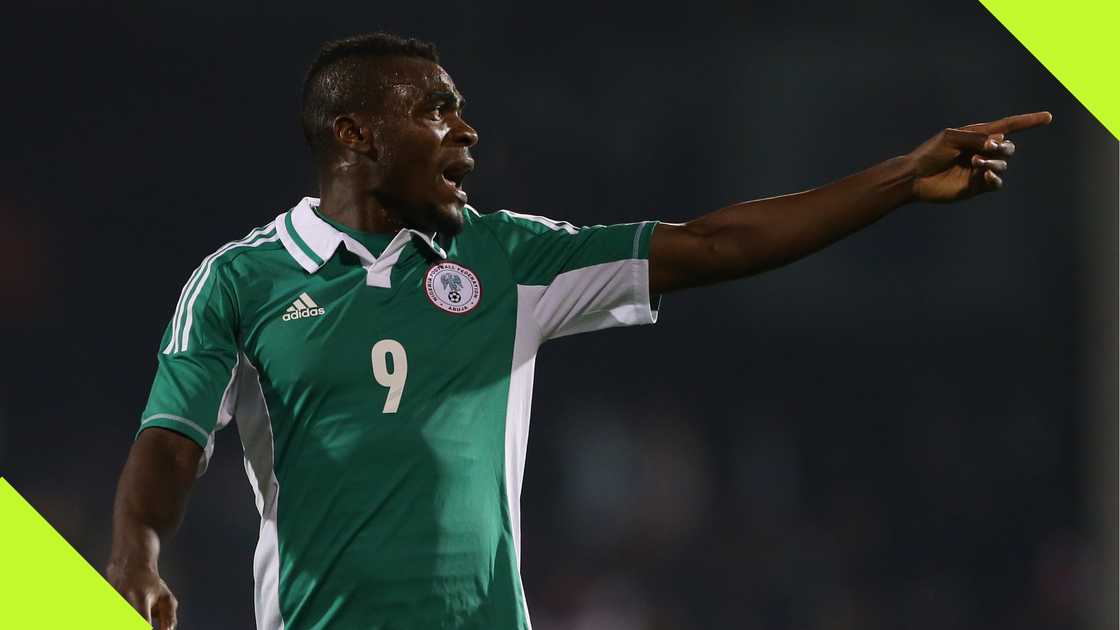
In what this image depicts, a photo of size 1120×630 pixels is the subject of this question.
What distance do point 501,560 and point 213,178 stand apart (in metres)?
3.50

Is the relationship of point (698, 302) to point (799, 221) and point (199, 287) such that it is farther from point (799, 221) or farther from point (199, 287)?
point (199, 287)

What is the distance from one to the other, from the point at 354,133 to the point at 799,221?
0.77 metres

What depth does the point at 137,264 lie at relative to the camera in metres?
4.98

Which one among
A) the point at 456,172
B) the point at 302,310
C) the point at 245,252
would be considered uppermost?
the point at 456,172

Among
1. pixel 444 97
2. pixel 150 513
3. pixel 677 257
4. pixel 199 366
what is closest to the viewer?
pixel 150 513

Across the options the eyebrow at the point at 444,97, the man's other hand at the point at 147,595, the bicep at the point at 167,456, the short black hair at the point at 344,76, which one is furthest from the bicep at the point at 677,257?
the man's other hand at the point at 147,595

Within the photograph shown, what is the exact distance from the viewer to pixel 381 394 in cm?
201

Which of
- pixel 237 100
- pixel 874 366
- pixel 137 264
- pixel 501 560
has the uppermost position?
pixel 237 100

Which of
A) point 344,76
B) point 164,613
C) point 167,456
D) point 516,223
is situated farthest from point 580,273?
point 164,613

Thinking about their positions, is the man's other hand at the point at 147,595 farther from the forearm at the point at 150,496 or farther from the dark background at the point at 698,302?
the dark background at the point at 698,302

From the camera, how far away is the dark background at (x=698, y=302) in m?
5.02

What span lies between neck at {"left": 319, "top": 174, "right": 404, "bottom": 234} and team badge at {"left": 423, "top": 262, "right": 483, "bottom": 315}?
0.42 ft

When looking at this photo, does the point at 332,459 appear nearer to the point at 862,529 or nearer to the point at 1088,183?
the point at 862,529

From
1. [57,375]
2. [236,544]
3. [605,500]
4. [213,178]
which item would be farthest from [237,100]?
[605,500]
